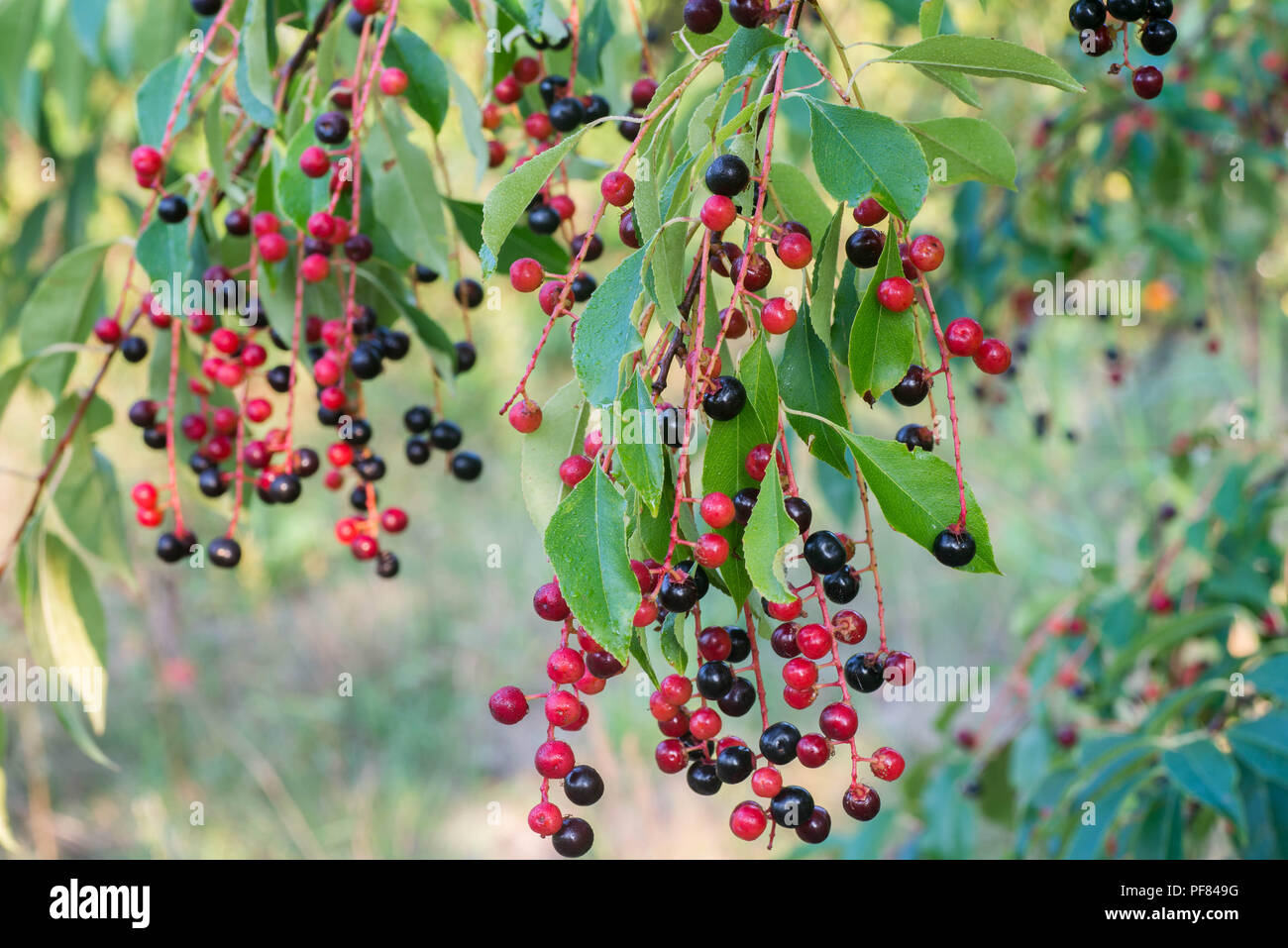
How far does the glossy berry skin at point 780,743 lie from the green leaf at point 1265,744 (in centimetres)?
87

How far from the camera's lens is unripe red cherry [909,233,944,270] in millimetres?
670

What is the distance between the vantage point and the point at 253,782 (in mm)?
3482

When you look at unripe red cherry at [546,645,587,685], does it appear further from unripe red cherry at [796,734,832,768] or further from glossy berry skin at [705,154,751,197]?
glossy berry skin at [705,154,751,197]

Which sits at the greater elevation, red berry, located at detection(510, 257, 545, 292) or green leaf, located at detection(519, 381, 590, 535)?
red berry, located at detection(510, 257, 545, 292)

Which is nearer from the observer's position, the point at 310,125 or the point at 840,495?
the point at 310,125

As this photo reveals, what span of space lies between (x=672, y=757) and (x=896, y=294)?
1.08 feet

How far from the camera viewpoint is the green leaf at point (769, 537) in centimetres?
58

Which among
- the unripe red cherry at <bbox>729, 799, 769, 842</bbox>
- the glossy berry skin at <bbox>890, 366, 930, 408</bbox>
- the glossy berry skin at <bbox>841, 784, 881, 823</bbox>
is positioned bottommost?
the unripe red cherry at <bbox>729, 799, 769, 842</bbox>

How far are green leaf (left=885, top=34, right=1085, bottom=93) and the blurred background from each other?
405 mm

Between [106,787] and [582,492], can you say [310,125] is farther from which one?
[106,787]

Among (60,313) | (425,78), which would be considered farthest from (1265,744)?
(60,313)

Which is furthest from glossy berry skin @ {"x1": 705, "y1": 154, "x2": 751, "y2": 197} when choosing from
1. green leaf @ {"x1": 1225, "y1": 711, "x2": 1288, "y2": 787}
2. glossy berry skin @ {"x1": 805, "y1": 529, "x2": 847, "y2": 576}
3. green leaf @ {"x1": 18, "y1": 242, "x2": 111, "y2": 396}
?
green leaf @ {"x1": 1225, "y1": 711, "x2": 1288, "y2": 787}
